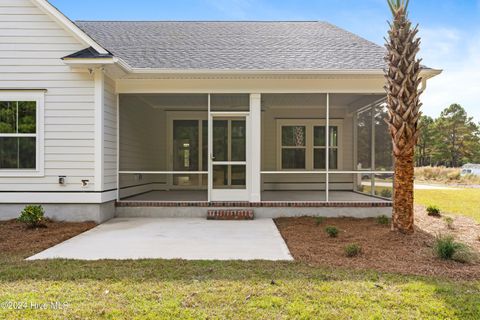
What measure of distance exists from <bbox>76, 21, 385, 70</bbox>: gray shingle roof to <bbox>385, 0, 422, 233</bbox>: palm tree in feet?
6.73

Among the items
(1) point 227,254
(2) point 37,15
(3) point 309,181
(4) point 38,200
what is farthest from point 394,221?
(2) point 37,15

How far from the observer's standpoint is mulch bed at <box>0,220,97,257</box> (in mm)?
5141

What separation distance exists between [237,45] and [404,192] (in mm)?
6366

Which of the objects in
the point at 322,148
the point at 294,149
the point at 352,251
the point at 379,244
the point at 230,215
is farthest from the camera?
the point at 294,149

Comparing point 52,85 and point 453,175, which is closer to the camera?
point 52,85

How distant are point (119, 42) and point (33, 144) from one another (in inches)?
170

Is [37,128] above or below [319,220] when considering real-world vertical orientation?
above

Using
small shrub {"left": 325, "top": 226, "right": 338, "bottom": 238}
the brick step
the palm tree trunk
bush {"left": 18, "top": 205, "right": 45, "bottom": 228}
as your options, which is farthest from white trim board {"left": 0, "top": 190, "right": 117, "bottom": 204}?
the palm tree trunk

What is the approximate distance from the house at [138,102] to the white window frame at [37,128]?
2 centimetres

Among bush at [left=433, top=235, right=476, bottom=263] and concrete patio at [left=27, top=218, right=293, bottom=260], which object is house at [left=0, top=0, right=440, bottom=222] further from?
bush at [left=433, top=235, right=476, bottom=263]

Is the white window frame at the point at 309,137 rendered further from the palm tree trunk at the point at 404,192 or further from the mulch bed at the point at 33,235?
the mulch bed at the point at 33,235

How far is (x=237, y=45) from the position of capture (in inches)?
391

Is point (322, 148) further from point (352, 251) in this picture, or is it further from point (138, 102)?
point (352, 251)

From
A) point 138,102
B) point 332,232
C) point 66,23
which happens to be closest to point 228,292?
point 332,232
